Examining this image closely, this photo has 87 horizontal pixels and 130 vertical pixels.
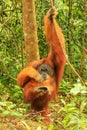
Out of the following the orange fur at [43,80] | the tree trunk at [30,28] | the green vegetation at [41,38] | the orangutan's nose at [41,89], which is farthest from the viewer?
the green vegetation at [41,38]

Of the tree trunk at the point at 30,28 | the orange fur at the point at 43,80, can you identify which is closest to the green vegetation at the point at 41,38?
the orange fur at the point at 43,80

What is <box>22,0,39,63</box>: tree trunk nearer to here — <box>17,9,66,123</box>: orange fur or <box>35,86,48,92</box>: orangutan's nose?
<box>17,9,66,123</box>: orange fur

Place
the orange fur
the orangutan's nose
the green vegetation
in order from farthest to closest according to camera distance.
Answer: the green vegetation < the orangutan's nose < the orange fur

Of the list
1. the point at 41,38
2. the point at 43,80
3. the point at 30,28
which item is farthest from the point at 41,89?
the point at 41,38

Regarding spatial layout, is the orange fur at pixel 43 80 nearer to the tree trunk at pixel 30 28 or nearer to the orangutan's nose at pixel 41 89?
the orangutan's nose at pixel 41 89

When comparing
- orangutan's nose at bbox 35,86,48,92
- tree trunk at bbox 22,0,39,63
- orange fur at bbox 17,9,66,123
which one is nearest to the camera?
tree trunk at bbox 22,0,39,63

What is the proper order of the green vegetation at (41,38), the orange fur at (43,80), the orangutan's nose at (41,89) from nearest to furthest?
the orange fur at (43,80) → the orangutan's nose at (41,89) → the green vegetation at (41,38)

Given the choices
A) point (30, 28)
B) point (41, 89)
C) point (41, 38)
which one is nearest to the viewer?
point (30, 28)

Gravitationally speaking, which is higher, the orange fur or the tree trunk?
the tree trunk

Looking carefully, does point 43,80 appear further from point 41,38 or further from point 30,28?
point 41,38

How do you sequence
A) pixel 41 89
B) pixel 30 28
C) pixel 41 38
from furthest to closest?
1. pixel 41 38
2. pixel 41 89
3. pixel 30 28

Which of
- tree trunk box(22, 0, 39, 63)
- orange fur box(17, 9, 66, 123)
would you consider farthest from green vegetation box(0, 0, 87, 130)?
tree trunk box(22, 0, 39, 63)

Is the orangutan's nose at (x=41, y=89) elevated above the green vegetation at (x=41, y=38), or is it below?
below

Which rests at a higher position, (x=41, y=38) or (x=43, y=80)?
(x=41, y=38)
